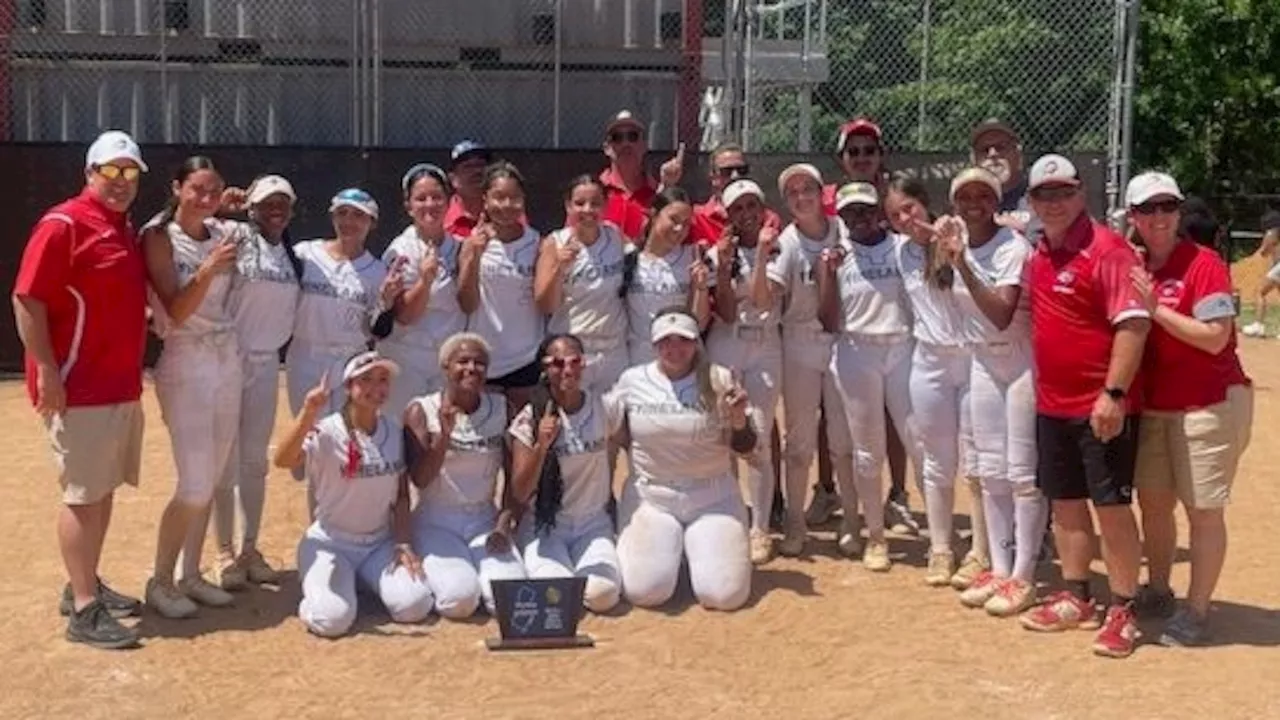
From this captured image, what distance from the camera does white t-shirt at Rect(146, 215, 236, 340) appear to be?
21.6ft

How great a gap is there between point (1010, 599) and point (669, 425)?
160 cm

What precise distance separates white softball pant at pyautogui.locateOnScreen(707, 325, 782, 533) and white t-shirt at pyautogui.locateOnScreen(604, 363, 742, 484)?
0.31m

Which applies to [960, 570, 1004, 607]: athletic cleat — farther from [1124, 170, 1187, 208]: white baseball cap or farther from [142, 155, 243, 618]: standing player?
[142, 155, 243, 618]: standing player

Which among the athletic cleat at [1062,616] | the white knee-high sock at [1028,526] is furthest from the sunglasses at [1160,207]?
the athletic cleat at [1062,616]

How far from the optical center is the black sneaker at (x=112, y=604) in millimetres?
6703

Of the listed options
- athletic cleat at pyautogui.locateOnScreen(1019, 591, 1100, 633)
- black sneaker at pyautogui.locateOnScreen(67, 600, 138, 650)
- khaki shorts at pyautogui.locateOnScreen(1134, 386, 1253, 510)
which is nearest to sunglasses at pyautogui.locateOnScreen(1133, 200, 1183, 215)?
khaki shorts at pyautogui.locateOnScreen(1134, 386, 1253, 510)

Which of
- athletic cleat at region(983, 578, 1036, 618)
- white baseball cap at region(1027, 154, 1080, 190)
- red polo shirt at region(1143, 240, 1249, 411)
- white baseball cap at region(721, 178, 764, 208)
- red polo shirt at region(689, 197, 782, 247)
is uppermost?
white baseball cap at region(1027, 154, 1080, 190)

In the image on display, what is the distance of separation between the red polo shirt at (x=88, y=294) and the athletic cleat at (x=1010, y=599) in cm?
360

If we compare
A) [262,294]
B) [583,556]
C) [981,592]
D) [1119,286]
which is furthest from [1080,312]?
[262,294]

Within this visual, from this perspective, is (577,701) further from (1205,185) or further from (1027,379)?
(1205,185)

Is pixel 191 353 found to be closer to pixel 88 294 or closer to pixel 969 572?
pixel 88 294

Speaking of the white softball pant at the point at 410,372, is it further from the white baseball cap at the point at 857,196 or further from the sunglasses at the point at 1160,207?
the sunglasses at the point at 1160,207

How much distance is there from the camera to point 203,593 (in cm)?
692

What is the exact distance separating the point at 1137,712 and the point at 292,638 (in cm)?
321
